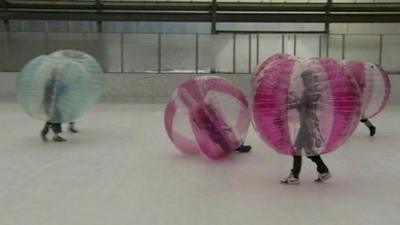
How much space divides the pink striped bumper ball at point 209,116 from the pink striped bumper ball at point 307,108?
112cm

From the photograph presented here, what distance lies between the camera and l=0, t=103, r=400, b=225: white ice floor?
423cm

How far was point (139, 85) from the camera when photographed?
55.1 ft

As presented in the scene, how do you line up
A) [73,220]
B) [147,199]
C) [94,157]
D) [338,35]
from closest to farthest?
[73,220], [147,199], [94,157], [338,35]

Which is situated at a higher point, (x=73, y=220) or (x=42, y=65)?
(x=42, y=65)

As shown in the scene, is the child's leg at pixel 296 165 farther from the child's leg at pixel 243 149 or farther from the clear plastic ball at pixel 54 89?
the clear plastic ball at pixel 54 89

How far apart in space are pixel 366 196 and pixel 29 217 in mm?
2831

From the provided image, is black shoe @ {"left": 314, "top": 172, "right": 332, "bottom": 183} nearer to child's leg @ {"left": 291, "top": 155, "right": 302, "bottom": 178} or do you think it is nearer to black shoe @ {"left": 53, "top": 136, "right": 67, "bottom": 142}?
child's leg @ {"left": 291, "top": 155, "right": 302, "bottom": 178}

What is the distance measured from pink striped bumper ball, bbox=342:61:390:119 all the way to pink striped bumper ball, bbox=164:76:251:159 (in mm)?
2534

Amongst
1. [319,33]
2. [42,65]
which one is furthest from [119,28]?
[42,65]

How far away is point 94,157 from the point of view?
22.5 ft

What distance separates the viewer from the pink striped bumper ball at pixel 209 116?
6211mm

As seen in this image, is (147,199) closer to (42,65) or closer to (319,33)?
(42,65)

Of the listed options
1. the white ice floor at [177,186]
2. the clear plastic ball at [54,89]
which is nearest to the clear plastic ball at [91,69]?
the clear plastic ball at [54,89]

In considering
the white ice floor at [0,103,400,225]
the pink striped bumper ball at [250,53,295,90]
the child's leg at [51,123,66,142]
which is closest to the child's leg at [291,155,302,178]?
the white ice floor at [0,103,400,225]
